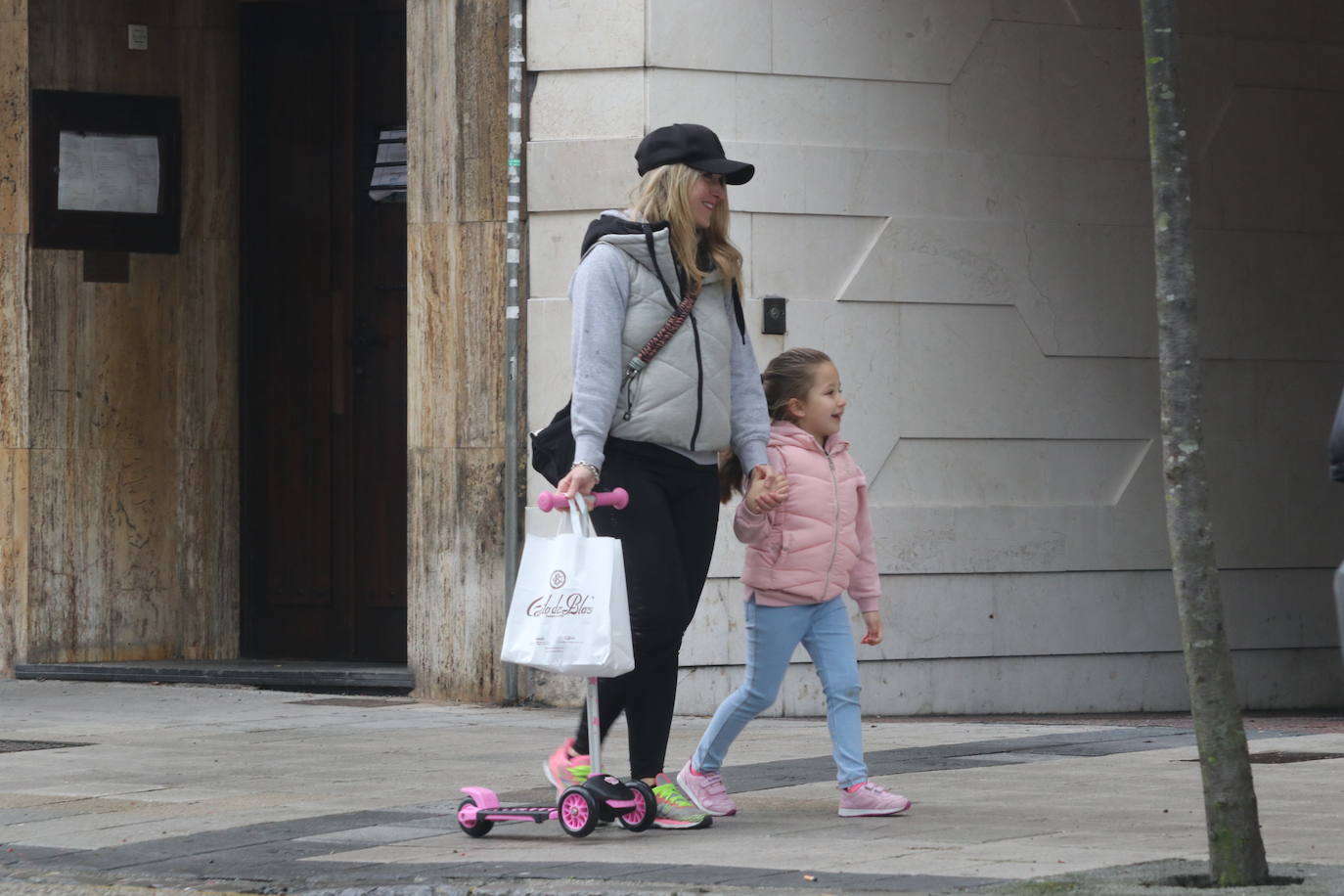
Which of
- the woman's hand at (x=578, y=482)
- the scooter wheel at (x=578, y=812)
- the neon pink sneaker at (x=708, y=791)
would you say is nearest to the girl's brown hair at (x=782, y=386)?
the woman's hand at (x=578, y=482)

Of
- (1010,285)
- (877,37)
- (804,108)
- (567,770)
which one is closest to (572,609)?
(567,770)

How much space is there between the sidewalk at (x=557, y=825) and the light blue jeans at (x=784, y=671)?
256 millimetres

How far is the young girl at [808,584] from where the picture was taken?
20.7ft

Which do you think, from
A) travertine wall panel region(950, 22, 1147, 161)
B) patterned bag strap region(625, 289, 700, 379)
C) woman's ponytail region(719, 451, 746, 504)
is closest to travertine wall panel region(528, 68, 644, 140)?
travertine wall panel region(950, 22, 1147, 161)

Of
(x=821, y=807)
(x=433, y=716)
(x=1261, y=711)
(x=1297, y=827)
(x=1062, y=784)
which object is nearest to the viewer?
(x=1297, y=827)

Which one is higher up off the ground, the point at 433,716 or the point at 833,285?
the point at 833,285

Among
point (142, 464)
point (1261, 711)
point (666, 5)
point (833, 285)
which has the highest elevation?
point (666, 5)

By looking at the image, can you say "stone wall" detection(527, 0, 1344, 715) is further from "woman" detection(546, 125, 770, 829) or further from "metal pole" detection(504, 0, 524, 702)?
"woman" detection(546, 125, 770, 829)

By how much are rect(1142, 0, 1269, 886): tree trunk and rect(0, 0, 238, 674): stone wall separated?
308 inches

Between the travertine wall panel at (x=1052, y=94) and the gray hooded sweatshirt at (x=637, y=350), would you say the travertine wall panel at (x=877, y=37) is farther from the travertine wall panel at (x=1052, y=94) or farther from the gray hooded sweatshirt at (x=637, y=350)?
the gray hooded sweatshirt at (x=637, y=350)

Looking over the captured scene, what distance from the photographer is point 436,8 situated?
34.1ft

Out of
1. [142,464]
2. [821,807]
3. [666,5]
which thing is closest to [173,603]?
[142,464]

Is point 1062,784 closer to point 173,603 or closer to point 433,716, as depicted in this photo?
point 433,716

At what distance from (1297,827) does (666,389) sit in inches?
80.7
